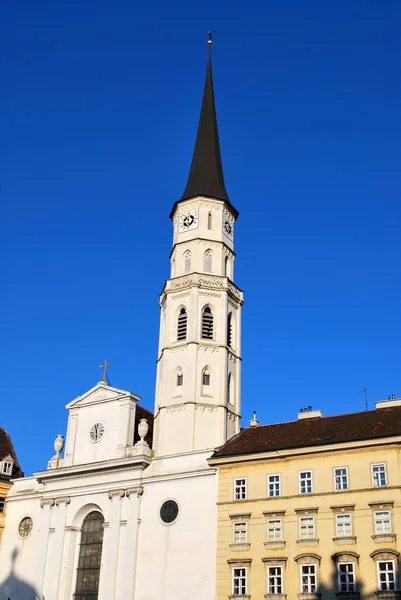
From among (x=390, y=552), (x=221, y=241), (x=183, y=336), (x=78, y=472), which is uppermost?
(x=221, y=241)

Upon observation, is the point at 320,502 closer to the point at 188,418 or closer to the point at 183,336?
the point at 188,418

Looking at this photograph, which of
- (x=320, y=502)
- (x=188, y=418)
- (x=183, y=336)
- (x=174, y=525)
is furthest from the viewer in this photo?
(x=183, y=336)

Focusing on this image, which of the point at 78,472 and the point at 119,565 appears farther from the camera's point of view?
the point at 78,472

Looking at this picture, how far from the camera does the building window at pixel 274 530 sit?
46.5 meters

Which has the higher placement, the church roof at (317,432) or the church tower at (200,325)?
the church tower at (200,325)

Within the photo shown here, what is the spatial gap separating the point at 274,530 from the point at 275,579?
2.83 m

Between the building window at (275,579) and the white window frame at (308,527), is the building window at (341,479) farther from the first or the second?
the building window at (275,579)

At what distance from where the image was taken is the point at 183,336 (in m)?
59.2

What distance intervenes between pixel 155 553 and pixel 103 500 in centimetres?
675

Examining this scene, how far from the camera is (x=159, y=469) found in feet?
176

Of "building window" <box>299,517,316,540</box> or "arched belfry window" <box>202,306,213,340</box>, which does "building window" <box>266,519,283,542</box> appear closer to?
"building window" <box>299,517,316,540</box>

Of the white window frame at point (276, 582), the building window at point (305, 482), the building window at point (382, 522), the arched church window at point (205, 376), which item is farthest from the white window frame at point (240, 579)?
the arched church window at point (205, 376)

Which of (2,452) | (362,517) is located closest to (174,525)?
(362,517)

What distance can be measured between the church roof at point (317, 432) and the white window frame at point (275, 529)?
4.35 m
